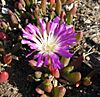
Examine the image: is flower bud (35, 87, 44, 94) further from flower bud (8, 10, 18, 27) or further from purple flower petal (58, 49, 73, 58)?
flower bud (8, 10, 18, 27)

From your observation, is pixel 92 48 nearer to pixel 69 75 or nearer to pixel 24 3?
pixel 69 75

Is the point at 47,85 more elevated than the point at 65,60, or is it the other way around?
the point at 65,60

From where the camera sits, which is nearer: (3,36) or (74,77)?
(74,77)

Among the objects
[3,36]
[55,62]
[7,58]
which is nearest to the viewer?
[55,62]

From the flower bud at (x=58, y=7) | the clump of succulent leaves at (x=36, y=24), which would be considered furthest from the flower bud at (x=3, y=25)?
the flower bud at (x=58, y=7)

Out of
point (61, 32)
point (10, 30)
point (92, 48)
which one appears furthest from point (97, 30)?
point (10, 30)

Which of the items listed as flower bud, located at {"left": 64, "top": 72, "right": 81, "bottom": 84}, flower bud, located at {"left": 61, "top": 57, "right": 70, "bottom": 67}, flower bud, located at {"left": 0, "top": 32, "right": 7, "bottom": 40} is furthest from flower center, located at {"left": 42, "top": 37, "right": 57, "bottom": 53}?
flower bud, located at {"left": 0, "top": 32, "right": 7, "bottom": 40}

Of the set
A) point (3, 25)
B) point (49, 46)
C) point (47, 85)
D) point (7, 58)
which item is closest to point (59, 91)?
point (47, 85)

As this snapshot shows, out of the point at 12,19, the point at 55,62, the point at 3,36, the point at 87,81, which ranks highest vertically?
the point at 12,19

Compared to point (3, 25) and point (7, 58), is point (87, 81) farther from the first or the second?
point (3, 25)
